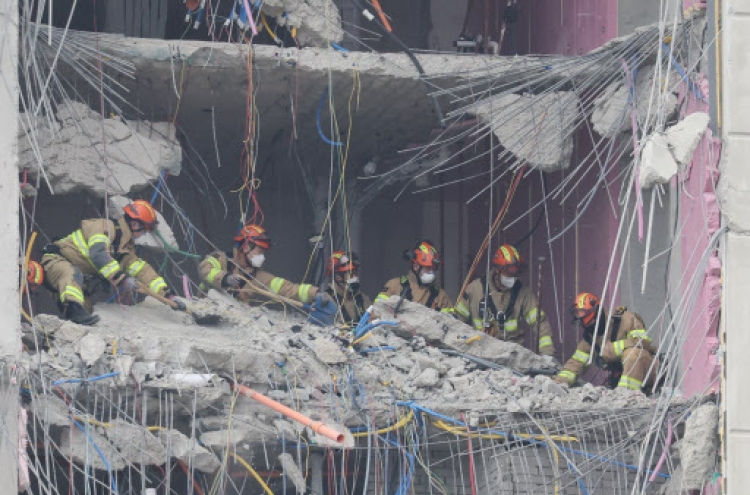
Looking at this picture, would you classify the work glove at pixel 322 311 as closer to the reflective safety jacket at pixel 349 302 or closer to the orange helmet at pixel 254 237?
the reflective safety jacket at pixel 349 302

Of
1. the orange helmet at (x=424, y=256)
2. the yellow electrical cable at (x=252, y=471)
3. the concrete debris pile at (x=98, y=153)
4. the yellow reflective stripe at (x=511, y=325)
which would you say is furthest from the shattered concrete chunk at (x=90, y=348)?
the yellow reflective stripe at (x=511, y=325)

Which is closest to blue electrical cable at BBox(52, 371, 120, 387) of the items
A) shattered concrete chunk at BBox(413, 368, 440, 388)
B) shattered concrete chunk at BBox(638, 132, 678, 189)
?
shattered concrete chunk at BBox(413, 368, 440, 388)

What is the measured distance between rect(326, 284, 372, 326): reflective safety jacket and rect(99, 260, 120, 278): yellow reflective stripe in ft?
9.22

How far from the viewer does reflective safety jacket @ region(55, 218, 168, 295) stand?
1742cm

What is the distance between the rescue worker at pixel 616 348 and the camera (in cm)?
1773

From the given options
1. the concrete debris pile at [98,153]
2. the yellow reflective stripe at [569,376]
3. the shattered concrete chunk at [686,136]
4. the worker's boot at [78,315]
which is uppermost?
the shattered concrete chunk at [686,136]

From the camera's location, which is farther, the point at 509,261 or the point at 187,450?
the point at 509,261

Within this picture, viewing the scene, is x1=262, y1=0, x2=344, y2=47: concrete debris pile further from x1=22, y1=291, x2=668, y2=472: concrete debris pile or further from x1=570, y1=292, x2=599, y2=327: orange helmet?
x1=570, y1=292, x2=599, y2=327: orange helmet

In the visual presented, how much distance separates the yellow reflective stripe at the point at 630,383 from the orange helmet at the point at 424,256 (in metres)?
2.62

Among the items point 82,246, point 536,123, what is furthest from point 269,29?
point 82,246

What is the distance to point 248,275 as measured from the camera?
19266 mm

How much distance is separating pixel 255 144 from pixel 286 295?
284 centimetres

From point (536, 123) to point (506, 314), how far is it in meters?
1.95

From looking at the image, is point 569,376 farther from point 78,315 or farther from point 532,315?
point 78,315
